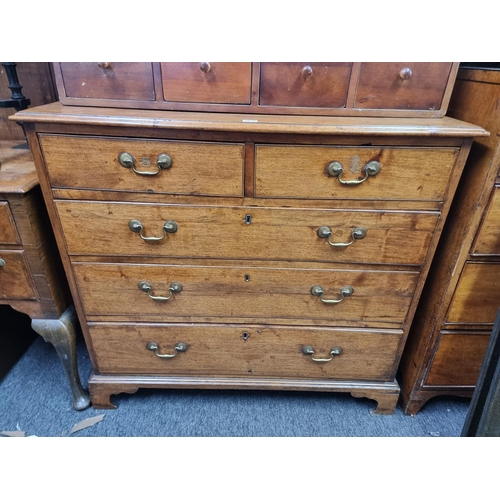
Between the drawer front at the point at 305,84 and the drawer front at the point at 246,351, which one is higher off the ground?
the drawer front at the point at 305,84

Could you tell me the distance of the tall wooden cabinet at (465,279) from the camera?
0.93 m

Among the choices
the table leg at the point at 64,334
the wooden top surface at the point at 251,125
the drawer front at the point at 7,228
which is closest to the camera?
the wooden top surface at the point at 251,125

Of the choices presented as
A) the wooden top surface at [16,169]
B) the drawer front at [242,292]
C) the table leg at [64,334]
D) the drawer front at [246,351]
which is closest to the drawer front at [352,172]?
the drawer front at [242,292]

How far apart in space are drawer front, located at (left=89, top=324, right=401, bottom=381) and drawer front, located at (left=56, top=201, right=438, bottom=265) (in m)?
0.28

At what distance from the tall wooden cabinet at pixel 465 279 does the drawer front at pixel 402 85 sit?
0.12m

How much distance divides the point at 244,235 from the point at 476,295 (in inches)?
29.2

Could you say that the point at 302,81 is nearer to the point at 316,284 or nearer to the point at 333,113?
the point at 333,113

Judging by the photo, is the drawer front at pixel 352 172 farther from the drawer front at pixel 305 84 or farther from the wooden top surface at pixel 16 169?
→ the wooden top surface at pixel 16 169

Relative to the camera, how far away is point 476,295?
1.08 m

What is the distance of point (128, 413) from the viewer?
1.28 metres

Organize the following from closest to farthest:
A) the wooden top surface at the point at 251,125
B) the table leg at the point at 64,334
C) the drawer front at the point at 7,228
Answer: the wooden top surface at the point at 251,125 < the drawer front at the point at 7,228 < the table leg at the point at 64,334

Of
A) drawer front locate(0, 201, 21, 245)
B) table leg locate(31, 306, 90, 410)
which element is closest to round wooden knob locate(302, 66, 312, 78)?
drawer front locate(0, 201, 21, 245)

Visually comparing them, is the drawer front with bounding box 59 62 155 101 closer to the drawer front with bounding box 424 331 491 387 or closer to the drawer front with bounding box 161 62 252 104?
the drawer front with bounding box 161 62 252 104

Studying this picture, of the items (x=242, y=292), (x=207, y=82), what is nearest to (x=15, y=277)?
(x=242, y=292)
